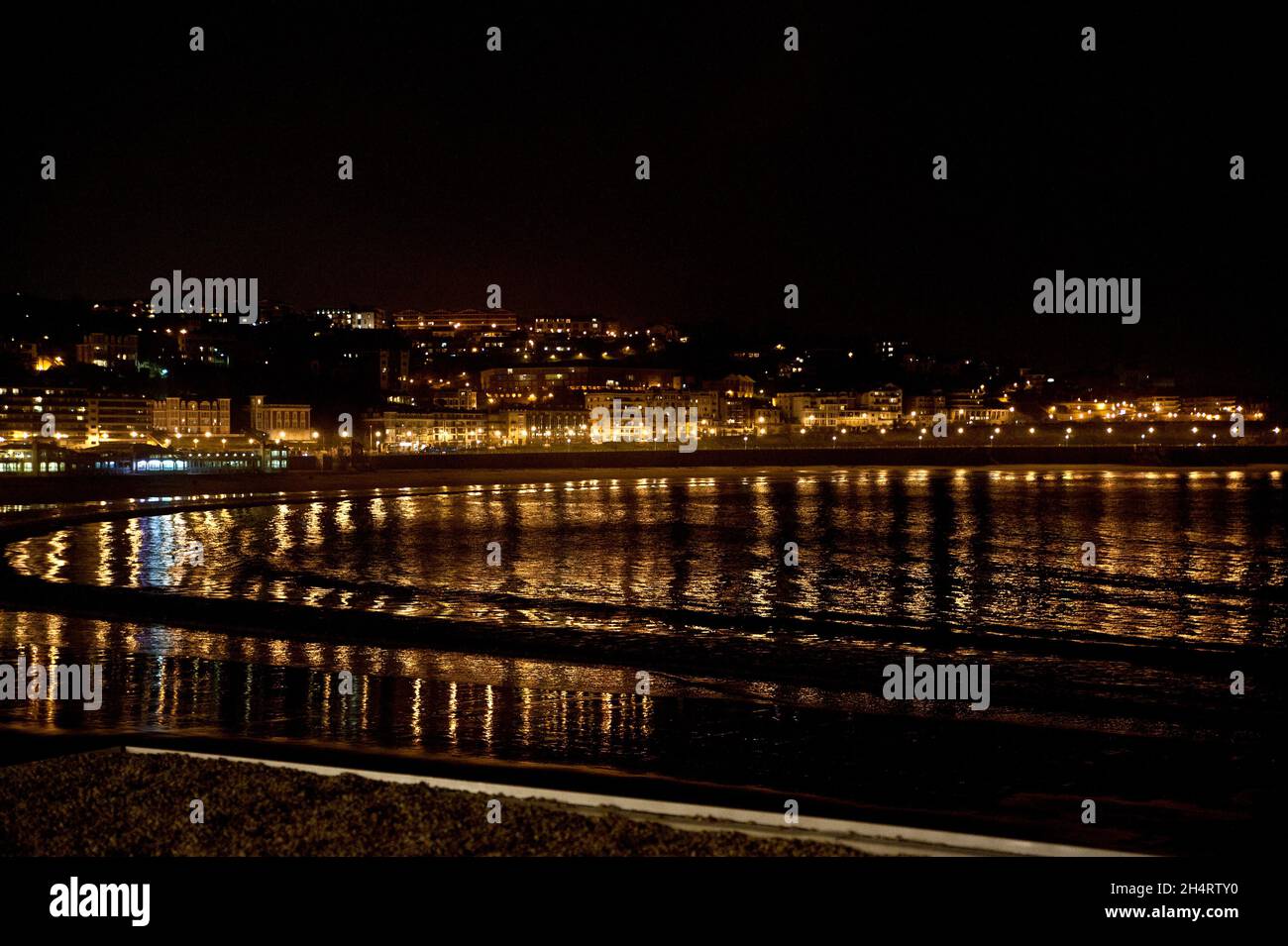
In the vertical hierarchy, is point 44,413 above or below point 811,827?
above

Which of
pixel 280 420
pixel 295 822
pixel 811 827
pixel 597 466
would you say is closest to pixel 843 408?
pixel 280 420

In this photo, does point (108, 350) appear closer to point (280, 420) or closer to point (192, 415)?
point (192, 415)

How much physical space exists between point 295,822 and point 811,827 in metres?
2.50

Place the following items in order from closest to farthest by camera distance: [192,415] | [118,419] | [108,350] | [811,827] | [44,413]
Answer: [811,827]
[44,413]
[118,419]
[192,415]
[108,350]

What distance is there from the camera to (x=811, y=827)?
5.62m

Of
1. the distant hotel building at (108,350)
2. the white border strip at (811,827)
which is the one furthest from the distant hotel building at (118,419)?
the white border strip at (811,827)

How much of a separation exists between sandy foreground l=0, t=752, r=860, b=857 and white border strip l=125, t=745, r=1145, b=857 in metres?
0.15

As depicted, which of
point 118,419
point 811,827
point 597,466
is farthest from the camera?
point 118,419

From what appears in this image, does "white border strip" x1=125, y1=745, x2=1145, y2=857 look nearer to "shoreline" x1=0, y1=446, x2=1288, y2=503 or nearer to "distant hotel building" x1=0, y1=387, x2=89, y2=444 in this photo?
"shoreline" x1=0, y1=446, x2=1288, y2=503

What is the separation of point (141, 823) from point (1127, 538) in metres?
31.5

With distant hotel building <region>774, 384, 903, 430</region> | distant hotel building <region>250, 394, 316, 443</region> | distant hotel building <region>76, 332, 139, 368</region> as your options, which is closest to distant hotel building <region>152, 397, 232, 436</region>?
distant hotel building <region>250, 394, 316, 443</region>

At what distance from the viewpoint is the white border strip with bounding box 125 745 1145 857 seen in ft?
17.5

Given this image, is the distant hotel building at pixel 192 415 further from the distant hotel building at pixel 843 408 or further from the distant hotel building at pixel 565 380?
the distant hotel building at pixel 843 408
